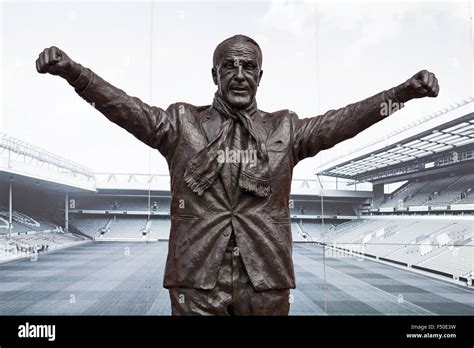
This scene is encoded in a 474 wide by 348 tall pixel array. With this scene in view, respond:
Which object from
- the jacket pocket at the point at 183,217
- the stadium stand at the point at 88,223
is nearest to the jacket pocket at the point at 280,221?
the jacket pocket at the point at 183,217

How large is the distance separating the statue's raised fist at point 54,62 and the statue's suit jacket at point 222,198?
232mm

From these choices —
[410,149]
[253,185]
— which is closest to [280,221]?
[253,185]

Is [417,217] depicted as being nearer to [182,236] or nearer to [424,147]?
[424,147]

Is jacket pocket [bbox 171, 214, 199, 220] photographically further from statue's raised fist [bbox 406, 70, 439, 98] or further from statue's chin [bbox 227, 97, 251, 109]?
statue's raised fist [bbox 406, 70, 439, 98]

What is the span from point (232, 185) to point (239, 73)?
59 centimetres

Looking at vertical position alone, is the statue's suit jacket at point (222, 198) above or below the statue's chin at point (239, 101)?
below

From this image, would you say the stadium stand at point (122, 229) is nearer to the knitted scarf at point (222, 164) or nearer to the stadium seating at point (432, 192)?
the stadium seating at point (432, 192)

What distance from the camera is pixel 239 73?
1.72 metres

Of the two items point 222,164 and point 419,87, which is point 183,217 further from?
A: point 419,87

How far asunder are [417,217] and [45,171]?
393 inches

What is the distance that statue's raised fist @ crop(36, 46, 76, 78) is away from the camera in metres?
1.48

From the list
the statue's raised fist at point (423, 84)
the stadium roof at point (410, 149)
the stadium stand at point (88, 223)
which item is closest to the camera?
the statue's raised fist at point (423, 84)

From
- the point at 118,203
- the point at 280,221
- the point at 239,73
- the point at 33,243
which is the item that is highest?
the point at 239,73

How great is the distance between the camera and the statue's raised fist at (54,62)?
→ 148 centimetres
